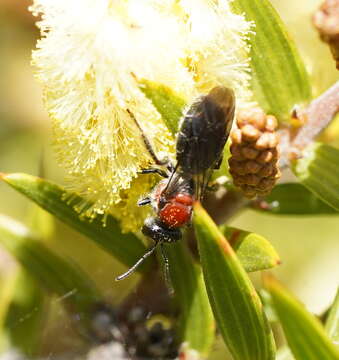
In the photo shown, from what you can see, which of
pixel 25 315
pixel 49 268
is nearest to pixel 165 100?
pixel 49 268

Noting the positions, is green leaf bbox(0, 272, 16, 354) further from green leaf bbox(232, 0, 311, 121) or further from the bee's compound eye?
green leaf bbox(232, 0, 311, 121)

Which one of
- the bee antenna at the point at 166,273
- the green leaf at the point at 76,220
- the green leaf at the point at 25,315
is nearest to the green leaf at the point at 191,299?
the bee antenna at the point at 166,273

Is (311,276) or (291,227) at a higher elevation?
(291,227)

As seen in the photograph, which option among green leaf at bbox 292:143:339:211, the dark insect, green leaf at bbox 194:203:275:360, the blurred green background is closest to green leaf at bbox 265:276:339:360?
green leaf at bbox 194:203:275:360

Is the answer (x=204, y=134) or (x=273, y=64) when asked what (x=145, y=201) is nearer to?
(x=204, y=134)

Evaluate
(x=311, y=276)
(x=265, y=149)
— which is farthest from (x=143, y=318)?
(x=311, y=276)

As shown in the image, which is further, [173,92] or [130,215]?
[130,215]

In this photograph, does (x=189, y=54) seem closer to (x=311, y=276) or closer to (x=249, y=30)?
(x=249, y=30)
